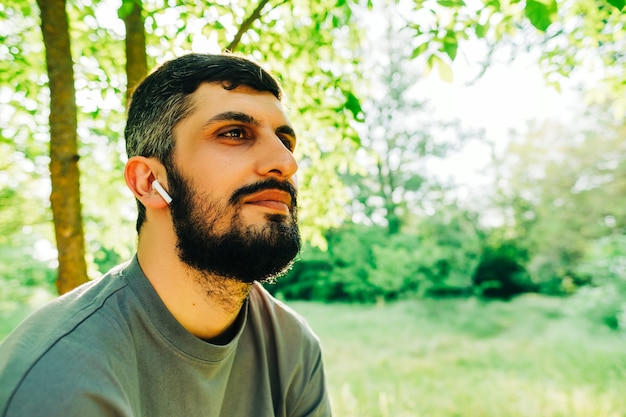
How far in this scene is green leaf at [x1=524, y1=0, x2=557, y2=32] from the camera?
5.49ft

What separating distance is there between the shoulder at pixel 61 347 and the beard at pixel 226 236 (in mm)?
313

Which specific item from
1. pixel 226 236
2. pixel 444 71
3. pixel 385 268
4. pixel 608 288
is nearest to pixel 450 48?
pixel 444 71

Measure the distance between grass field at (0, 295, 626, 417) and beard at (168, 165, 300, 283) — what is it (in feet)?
16.2

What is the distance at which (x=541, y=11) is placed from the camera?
5.51 ft

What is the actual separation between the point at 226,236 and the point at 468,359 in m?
8.77

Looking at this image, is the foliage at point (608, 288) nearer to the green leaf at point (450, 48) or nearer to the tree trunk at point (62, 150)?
the green leaf at point (450, 48)

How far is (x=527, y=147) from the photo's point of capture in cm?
1758

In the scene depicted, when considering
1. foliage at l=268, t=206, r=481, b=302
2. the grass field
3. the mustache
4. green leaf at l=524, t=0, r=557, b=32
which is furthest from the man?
foliage at l=268, t=206, r=481, b=302

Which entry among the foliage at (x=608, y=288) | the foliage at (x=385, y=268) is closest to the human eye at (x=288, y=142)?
the foliage at (x=608, y=288)

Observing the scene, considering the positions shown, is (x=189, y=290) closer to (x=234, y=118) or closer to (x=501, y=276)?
(x=234, y=118)

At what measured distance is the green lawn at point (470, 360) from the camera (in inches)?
238

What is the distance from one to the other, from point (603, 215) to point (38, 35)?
635 inches

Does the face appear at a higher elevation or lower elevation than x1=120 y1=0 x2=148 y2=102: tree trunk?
lower

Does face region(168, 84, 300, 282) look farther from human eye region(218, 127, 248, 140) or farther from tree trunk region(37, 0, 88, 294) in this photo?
tree trunk region(37, 0, 88, 294)
